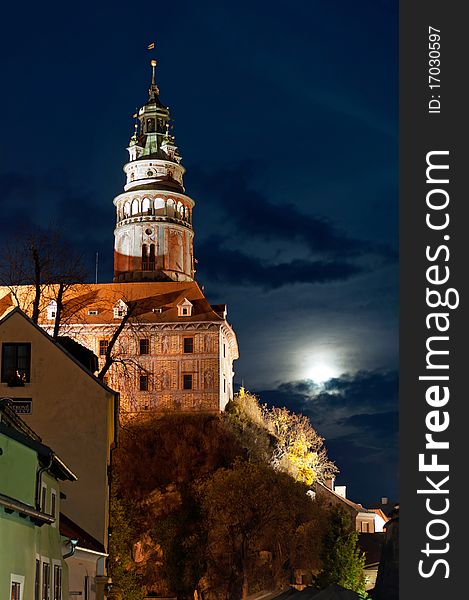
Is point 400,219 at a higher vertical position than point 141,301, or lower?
lower

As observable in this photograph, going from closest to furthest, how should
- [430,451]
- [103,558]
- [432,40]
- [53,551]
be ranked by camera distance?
[430,451]
[432,40]
[53,551]
[103,558]

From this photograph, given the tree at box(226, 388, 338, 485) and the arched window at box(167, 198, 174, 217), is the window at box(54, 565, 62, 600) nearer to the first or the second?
the tree at box(226, 388, 338, 485)

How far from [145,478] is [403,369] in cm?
5842

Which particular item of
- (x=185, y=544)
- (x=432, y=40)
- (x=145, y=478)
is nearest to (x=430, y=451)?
(x=432, y=40)

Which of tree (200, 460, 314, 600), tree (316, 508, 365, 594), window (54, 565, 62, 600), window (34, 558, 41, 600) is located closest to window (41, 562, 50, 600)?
window (34, 558, 41, 600)

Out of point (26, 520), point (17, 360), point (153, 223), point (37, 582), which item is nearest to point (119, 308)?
point (153, 223)

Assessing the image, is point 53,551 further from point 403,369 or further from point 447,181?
point 447,181

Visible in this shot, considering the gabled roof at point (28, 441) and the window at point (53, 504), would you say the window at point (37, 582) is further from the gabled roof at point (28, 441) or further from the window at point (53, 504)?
the window at point (53, 504)

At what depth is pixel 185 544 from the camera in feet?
211

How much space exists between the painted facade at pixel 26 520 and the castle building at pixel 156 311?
5551 cm

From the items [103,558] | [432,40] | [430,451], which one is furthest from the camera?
[103,558]

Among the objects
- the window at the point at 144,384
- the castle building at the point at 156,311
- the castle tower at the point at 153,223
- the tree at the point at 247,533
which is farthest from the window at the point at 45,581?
the castle tower at the point at 153,223

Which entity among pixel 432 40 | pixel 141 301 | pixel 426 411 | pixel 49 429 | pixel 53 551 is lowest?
pixel 53 551

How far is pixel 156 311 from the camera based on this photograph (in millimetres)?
97062
